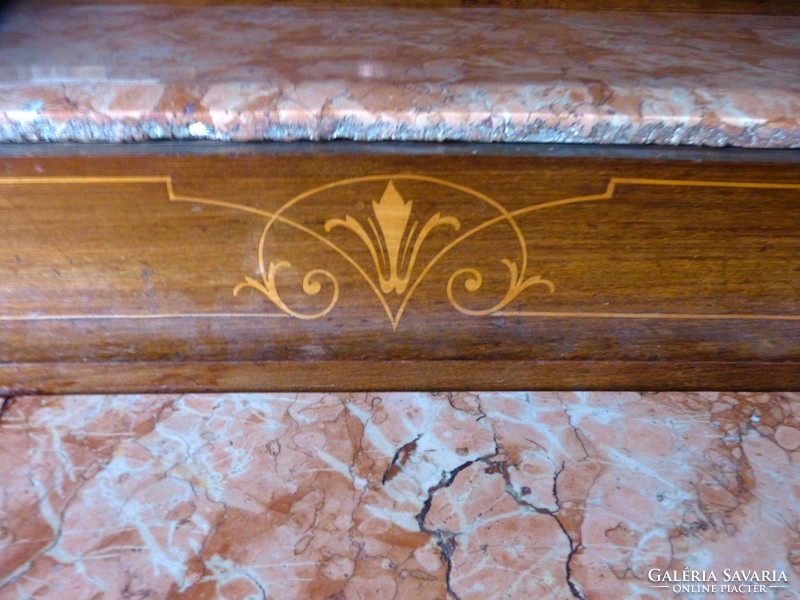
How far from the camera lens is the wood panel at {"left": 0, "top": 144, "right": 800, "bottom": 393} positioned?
0.86m

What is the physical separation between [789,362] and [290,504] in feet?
2.64

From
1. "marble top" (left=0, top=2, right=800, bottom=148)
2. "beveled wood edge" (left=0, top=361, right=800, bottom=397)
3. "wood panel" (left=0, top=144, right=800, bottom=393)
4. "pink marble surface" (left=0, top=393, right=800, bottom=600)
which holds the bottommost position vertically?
"pink marble surface" (left=0, top=393, right=800, bottom=600)

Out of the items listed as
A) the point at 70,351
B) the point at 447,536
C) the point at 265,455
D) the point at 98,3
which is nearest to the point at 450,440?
the point at 447,536

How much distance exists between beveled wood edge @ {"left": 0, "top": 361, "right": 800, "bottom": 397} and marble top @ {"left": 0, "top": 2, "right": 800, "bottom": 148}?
375 mm

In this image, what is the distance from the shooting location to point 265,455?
0.98 meters

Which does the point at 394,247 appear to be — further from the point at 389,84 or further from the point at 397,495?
Answer: the point at 397,495

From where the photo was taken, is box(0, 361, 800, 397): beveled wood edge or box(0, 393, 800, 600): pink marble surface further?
box(0, 361, 800, 397): beveled wood edge

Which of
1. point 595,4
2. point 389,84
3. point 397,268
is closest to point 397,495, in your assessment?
point 397,268

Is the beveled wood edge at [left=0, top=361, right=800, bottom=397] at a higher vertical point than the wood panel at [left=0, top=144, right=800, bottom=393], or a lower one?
lower

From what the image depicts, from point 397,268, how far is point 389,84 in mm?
254

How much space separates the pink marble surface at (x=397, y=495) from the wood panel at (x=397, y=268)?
6cm

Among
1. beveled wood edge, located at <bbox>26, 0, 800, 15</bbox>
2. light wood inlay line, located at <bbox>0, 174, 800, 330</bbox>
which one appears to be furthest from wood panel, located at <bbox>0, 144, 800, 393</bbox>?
beveled wood edge, located at <bbox>26, 0, 800, 15</bbox>

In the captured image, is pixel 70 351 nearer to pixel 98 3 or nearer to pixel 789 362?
pixel 98 3

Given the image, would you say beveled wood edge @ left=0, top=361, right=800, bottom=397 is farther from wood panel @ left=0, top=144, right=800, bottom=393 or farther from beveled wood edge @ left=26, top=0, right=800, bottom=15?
beveled wood edge @ left=26, top=0, right=800, bottom=15
